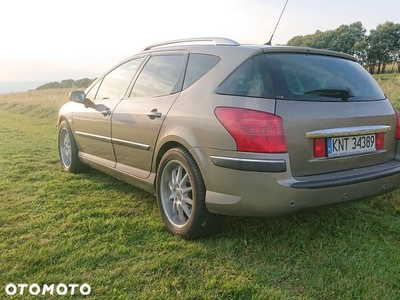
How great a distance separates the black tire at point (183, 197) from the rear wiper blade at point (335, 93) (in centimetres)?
104

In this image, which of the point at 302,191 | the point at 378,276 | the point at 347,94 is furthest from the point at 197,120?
the point at 378,276

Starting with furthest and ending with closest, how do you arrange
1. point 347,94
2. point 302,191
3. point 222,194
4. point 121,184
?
point 121,184 < point 347,94 < point 222,194 < point 302,191

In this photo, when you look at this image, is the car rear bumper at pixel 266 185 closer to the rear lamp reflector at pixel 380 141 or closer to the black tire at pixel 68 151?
the rear lamp reflector at pixel 380 141

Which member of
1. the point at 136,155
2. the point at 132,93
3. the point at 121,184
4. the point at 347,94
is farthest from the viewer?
the point at 121,184

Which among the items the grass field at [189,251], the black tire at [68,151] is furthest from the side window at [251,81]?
the black tire at [68,151]

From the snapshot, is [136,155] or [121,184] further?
[121,184]

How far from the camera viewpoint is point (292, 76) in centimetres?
272

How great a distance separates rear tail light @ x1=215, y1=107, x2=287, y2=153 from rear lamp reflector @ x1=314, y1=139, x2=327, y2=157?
0.25 m

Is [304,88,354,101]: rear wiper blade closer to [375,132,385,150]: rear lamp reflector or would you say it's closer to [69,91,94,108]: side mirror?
[375,132,385,150]: rear lamp reflector

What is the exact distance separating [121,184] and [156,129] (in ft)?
5.29

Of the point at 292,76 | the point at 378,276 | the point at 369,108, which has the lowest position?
the point at 378,276

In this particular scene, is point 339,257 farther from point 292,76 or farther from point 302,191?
point 292,76

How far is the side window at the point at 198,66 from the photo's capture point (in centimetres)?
301

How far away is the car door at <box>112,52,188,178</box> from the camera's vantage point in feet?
10.8
